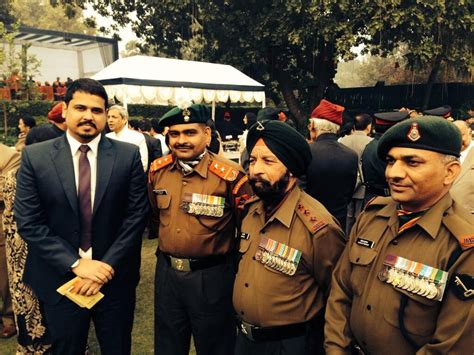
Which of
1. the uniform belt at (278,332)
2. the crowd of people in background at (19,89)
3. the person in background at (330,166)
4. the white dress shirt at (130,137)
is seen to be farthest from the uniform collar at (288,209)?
the crowd of people in background at (19,89)

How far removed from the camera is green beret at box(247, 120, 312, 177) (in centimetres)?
230

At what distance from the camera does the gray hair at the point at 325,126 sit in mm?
4359

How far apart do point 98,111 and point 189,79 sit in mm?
11300

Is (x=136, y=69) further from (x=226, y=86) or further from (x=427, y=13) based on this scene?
(x=427, y=13)

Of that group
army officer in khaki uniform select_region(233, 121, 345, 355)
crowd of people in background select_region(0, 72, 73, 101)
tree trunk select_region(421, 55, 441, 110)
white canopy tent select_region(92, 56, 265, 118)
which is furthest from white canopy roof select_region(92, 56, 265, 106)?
tree trunk select_region(421, 55, 441, 110)

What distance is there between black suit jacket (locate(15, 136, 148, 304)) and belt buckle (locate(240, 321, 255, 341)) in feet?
3.10

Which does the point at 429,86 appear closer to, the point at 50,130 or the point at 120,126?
the point at 120,126

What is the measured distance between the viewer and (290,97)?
20.8 m

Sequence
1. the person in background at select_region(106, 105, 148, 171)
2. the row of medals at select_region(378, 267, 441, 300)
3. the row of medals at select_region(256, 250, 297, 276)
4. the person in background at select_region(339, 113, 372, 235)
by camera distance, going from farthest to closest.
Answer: the person in background at select_region(106, 105, 148, 171), the person in background at select_region(339, 113, 372, 235), the row of medals at select_region(256, 250, 297, 276), the row of medals at select_region(378, 267, 441, 300)

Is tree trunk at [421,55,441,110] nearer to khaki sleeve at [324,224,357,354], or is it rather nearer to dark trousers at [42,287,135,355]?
khaki sleeve at [324,224,357,354]

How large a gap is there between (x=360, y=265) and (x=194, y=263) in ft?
4.14

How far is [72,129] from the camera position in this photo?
256 centimetres

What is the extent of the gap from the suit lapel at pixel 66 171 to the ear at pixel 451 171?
213 centimetres

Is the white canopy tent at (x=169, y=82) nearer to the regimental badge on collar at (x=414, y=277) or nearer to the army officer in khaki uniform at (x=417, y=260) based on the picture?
the army officer in khaki uniform at (x=417, y=260)
